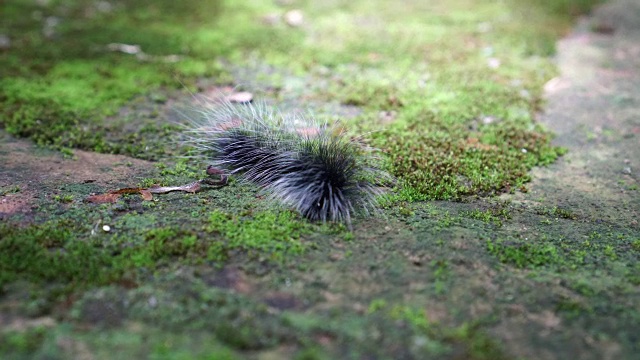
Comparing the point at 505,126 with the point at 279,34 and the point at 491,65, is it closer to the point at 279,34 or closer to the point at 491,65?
the point at 491,65

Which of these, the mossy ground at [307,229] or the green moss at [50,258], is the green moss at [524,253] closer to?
the mossy ground at [307,229]

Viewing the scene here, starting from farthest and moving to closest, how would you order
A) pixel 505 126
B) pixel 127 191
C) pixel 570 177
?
1. pixel 505 126
2. pixel 570 177
3. pixel 127 191

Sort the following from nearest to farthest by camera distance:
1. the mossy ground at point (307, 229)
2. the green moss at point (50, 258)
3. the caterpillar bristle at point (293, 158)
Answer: the mossy ground at point (307, 229), the green moss at point (50, 258), the caterpillar bristle at point (293, 158)

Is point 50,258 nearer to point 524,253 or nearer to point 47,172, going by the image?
point 47,172

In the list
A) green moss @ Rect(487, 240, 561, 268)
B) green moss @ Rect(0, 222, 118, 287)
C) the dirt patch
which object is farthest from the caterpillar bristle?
green moss @ Rect(0, 222, 118, 287)

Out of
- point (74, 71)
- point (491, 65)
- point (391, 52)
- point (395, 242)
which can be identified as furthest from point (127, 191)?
point (491, 65)

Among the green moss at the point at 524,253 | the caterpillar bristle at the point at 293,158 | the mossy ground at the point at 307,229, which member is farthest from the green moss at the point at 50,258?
the green moss at the point at 524,253

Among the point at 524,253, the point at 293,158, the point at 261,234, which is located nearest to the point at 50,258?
the point at 261,234
